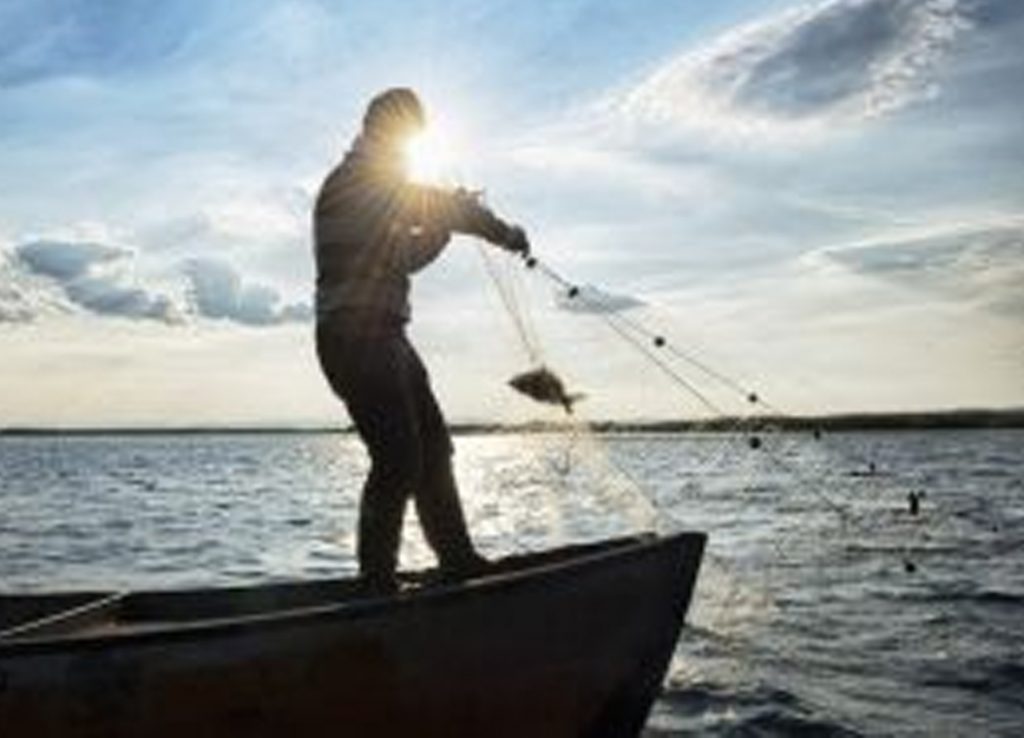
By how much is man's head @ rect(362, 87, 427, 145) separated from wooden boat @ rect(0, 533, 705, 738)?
7.67 ft

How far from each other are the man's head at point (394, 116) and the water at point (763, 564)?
142 inches

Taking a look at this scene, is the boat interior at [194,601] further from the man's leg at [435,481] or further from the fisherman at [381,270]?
the fisherman at [381,270]

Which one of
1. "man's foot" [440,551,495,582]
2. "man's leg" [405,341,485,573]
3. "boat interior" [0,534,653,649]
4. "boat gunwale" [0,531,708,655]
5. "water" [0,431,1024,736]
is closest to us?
"boat gunwale" [0,531,708,655]

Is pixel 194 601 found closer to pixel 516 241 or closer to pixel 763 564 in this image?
pixel 516 241

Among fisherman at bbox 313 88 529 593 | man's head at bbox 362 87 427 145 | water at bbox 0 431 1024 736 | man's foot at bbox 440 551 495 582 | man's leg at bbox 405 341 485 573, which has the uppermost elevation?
man's head at bbox 362 87 427 145

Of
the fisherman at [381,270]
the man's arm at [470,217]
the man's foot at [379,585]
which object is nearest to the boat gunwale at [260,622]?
the man's foot at [379,585]

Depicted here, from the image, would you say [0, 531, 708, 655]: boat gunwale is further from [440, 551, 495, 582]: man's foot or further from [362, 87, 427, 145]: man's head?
[362, 87, 427, 145]: man's head

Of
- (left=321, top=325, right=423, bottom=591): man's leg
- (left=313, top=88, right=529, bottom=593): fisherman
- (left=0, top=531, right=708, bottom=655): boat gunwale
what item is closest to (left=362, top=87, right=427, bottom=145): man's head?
(left=313, top=88, right=529, bottom=593): fisherman

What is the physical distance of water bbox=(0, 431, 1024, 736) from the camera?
43.5ft

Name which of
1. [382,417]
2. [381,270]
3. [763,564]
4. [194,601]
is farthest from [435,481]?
[763,564]

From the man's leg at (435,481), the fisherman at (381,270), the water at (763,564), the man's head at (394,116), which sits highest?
the man's head at (394,116)

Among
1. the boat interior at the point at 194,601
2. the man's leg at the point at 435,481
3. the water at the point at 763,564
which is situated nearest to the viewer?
the man's leg at the point at 435,481

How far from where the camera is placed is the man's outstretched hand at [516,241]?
333 inches

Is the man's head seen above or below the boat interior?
above
